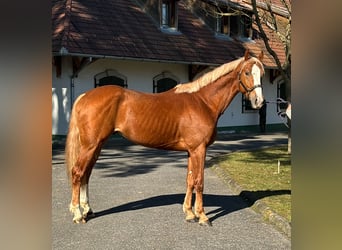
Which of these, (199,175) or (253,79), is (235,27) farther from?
(199,175)

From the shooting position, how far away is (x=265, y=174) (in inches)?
342

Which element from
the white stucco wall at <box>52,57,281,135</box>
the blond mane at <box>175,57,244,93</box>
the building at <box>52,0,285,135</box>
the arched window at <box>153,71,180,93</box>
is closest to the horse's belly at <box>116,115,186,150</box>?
the blond mane at <box>175,57,244,93</box>

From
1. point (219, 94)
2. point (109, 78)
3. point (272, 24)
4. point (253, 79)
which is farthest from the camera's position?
point (109, 78)

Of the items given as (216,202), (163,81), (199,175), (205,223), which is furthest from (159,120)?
(163,81)

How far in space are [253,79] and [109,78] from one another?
11436 millimetres

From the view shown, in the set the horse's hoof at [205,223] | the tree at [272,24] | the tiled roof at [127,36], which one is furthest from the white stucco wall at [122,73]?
the horse's hoof at [205,223]

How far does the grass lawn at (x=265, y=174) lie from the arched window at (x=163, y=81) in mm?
6055

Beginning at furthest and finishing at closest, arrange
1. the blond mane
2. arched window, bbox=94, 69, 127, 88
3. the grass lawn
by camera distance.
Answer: arched window, bbox=94, 69, 127, 88, the grass lawn, the blond mane

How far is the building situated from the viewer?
14680 mm

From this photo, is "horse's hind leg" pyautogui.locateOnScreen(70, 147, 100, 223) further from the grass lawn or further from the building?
the building

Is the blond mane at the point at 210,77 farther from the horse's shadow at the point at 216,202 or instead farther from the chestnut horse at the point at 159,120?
the horse's shadow at the point at 216,202

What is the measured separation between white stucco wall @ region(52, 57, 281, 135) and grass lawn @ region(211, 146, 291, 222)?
5399mm
